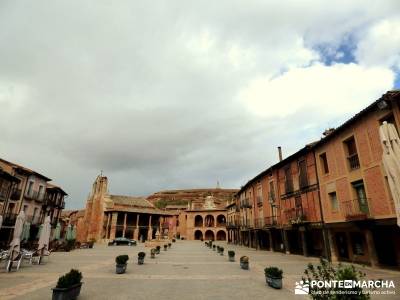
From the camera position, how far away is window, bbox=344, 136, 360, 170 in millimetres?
15555

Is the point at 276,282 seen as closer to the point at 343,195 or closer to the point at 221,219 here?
the point at 343,195

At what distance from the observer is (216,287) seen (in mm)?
10055

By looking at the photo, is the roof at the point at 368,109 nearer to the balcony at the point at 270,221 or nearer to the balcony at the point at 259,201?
the balcony at the point at 270,221

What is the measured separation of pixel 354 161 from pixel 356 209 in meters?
2.98

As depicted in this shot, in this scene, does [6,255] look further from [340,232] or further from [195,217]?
[195,217]

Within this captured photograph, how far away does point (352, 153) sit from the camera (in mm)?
16250

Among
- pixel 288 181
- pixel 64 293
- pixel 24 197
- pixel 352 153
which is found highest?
pixel 352 153

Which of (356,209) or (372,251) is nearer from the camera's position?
(372,251)

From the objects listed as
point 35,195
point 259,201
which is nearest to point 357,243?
point 259,201

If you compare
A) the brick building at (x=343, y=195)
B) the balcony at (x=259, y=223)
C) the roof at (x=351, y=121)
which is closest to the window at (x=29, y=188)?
the balcony at (x=259, y=223)

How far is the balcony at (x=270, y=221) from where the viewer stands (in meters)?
26.2

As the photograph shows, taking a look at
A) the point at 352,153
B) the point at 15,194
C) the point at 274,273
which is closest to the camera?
the point at 274,273

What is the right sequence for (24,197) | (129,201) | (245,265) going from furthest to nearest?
1. (129,201)
2. (24,197)
3. (245,265)

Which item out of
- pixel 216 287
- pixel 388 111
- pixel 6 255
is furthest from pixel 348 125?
pixel 6 255
